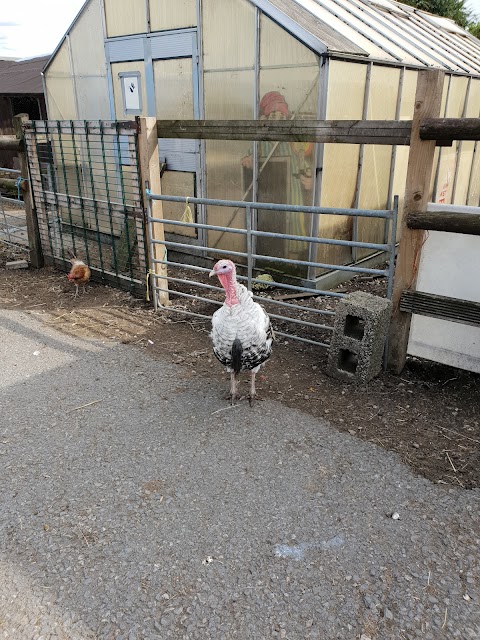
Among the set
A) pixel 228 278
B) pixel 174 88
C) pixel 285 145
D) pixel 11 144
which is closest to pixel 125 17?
pixel 174 88

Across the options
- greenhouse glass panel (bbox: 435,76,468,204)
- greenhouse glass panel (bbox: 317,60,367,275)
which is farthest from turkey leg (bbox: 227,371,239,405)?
greenhouse glass panel (bbox: 435,76,468,204)

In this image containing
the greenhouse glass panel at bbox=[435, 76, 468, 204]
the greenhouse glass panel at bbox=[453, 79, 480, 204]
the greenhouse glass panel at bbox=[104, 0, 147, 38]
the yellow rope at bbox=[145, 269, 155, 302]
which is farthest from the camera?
the greenhouse glass panel at bbox=[453, 79, 480, 204]

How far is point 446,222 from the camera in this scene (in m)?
3.71

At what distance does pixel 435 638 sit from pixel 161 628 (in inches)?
48.2

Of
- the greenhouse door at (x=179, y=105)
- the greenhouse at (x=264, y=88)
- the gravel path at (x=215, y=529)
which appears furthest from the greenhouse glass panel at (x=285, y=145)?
the gravel path at (x=215, y=529)

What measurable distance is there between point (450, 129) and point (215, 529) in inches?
124

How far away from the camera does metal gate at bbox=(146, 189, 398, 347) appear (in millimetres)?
4408

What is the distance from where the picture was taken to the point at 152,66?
7555 mm

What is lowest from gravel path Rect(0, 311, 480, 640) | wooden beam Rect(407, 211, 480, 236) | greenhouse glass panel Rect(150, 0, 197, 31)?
gravel path Rect(0, 311, 480, 640)

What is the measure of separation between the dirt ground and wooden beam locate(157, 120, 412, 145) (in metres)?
1.97

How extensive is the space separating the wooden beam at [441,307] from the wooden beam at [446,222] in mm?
533

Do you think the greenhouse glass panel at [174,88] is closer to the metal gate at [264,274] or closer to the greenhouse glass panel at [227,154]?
the greenhouse glass panel at [227,154]

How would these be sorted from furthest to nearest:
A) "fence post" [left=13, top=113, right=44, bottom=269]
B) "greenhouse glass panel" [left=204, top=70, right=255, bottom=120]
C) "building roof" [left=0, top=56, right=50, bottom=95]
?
1. "building roof" [left=0, top=56, right=50, bottom=95]
2. "fence post" [left=13, top=113, right=44, bottom=269]
3. "greenhouse glass panel" [left=204, top=70, right=255, bottom=120]

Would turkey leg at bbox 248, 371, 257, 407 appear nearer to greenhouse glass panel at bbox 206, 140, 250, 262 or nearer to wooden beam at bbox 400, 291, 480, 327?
wooden beam at bbox 400, 291, 480, 327
